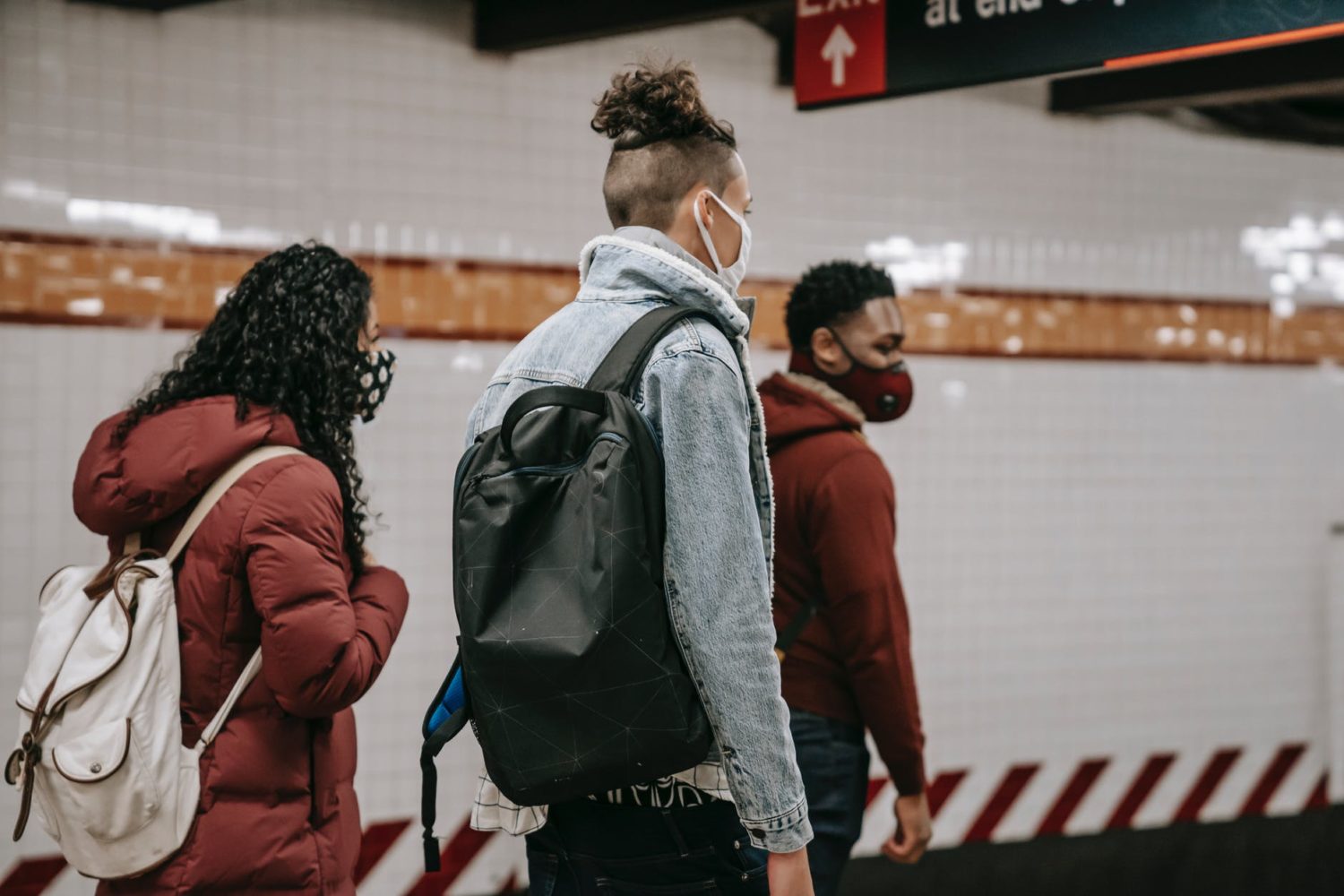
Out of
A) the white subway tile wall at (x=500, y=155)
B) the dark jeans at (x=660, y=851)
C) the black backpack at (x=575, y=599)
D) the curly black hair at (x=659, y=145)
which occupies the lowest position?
the dark jeans at (x=660, y=851)

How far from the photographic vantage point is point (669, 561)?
1902mm

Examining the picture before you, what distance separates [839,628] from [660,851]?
1.24 meters

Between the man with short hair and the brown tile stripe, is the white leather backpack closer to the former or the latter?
the man with short hair

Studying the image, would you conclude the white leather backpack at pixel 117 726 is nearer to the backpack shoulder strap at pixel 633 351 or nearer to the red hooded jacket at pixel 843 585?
the backpack shoulder strap at pixel 633 351

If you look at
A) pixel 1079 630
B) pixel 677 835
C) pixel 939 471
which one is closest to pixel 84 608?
pixel 677 835

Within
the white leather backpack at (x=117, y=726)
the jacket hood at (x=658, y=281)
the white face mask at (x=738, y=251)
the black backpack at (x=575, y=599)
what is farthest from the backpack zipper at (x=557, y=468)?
the white leather backpack at (x=117, y=726)

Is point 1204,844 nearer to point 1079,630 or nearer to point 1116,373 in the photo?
point 1079,630

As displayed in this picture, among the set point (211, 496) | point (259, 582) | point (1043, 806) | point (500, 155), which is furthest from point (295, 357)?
point (1043, 806)

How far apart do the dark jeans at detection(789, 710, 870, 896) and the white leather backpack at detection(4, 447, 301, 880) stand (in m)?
1.25

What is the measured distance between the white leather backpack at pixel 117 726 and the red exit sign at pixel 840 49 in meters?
1.75

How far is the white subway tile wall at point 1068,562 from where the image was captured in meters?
4.33

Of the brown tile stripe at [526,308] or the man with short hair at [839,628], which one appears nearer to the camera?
the man with short hair at [839,628]

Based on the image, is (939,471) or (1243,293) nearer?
(939,471)

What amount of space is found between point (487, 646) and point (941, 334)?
348 centimetres
